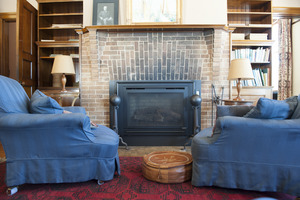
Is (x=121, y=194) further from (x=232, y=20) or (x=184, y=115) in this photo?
(x=232, y=20)

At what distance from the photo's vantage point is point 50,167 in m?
1.72

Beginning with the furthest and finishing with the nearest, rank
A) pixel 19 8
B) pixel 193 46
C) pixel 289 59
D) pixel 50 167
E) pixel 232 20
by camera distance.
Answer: pixel 289 59
pixel 232 20
pixel 19 8
pixel 193 46
pixel 50 167

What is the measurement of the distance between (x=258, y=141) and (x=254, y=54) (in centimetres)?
286

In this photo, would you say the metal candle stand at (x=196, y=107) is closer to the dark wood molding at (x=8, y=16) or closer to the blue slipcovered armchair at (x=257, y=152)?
the blue slipcovered armchair at (x=257, y=152)

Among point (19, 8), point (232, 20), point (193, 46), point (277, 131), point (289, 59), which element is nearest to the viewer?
point (277, 131)

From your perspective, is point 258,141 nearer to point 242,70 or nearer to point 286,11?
point 242,70

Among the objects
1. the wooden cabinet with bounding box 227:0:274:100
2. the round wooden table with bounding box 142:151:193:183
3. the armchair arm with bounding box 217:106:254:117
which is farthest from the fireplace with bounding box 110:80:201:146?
the round wooden table with bounding box 142:151:193:183

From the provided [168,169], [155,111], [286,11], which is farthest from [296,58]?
[168,169]

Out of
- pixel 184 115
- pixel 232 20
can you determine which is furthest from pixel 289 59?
pixel 184 115

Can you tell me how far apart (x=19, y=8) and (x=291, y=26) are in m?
5.70

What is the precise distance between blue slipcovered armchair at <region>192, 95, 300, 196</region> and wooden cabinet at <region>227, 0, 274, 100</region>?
214 cm

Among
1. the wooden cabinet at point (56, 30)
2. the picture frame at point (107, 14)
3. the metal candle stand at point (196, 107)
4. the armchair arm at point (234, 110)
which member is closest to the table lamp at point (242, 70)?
the metal candle stand at point (196, 107)

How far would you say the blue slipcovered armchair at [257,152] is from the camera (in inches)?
61.1

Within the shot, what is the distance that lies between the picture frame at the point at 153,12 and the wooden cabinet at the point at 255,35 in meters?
1.16
